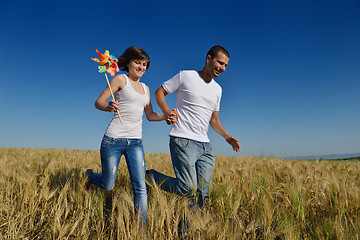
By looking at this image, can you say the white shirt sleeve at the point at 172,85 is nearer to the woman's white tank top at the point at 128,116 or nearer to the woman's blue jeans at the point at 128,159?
the woman's white tank top at the point at 128,116

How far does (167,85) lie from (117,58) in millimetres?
656

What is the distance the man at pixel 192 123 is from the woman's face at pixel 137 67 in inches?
10.9

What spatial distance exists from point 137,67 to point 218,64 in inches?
34.8

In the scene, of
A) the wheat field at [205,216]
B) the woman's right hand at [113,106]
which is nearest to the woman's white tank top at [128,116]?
the woman's right hand at [113,106]

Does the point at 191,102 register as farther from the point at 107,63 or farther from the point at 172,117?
the point at 107,63

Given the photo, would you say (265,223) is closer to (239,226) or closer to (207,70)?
(239,226)

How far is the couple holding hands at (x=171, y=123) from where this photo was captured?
2.29m

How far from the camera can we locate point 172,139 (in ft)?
7.90

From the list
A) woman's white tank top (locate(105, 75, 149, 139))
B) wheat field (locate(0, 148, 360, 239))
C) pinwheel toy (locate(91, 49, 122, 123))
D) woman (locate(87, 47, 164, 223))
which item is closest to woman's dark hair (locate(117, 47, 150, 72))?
woman (locate(87, 47, 164, 223))

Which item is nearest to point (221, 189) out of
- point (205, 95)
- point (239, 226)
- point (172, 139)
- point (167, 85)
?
point (239, 226)

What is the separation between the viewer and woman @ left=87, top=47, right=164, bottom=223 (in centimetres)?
236

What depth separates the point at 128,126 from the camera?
2443mm

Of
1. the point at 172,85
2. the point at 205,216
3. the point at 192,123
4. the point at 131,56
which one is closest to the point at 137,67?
the point at 131,56

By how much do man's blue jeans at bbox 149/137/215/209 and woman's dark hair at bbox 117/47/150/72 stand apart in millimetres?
952
